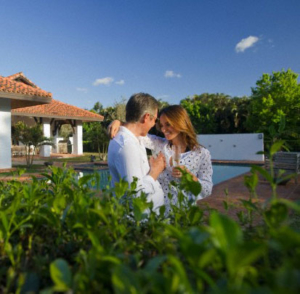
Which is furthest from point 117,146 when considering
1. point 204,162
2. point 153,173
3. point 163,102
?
point 163,102

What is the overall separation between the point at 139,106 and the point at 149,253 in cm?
123

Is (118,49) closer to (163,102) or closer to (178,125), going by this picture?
(163,102)

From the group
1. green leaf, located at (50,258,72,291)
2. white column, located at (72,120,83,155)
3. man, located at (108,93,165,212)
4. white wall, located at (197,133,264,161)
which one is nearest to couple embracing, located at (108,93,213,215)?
man, located at (108,93,165,212)

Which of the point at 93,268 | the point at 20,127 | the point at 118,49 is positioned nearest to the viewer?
the point at 93,268

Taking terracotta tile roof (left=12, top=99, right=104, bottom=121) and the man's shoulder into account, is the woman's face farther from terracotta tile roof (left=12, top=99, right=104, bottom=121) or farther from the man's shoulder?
terracotta tile roof (left=12, top=99, right=104, bottom=121)

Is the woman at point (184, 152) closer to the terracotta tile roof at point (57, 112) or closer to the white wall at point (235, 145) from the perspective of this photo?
Result: the terracotta tile roof at point (57, 112)

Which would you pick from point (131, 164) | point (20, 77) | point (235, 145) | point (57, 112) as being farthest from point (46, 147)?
point (131, 164)

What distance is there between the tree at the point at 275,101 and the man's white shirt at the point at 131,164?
23.8 meters

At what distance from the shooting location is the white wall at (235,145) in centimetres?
2039

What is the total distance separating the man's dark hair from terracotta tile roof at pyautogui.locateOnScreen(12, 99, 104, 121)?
59.9 ft

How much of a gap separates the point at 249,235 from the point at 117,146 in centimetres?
100

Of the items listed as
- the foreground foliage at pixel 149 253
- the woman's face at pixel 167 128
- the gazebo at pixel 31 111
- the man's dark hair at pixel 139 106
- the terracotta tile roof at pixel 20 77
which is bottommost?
the foreground foliage at pixel 149 253

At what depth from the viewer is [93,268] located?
1.77ft

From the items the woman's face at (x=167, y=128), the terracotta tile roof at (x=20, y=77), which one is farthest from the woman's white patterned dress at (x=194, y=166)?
the terracotta tile roof at (x=20, y=77)
